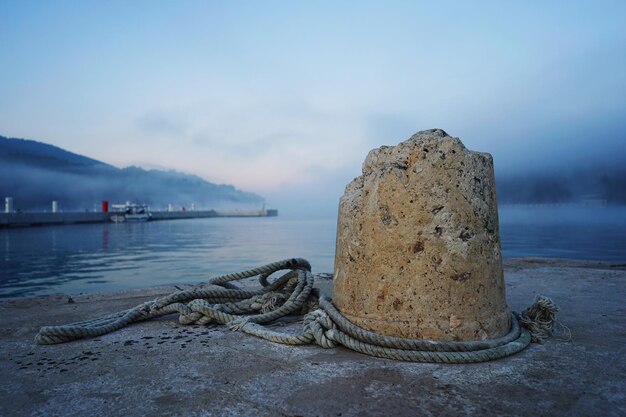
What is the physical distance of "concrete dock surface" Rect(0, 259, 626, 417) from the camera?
2.24 metres

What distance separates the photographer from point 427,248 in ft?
10.4

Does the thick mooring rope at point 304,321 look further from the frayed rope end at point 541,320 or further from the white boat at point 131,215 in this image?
the white boat at point 131,215

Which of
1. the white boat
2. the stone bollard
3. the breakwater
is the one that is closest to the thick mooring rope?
the stone bollard

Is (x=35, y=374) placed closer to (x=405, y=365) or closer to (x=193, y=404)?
(x=193, y=404)

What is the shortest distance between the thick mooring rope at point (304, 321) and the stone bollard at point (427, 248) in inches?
5.3

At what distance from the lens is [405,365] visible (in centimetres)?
289

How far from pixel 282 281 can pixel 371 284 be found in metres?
1.56

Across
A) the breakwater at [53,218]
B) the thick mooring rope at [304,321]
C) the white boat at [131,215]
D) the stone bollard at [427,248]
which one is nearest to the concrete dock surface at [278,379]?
the thick mooring rope at [304,321]

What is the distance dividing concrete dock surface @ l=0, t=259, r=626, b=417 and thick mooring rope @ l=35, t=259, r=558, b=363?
0.26 ft

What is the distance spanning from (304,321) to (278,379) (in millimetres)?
960

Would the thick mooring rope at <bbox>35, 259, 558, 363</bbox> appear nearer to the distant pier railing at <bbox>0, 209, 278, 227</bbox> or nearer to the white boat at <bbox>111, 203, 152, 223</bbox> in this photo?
the distant pier railing at <bbox>0, 209, 278, 227</bbox>

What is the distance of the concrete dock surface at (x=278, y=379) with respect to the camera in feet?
7.36

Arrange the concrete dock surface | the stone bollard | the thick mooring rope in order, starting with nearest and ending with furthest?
the concrete dock surface, the thick mooring rope, the stone bollard

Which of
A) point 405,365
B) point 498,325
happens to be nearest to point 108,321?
point 405,365
